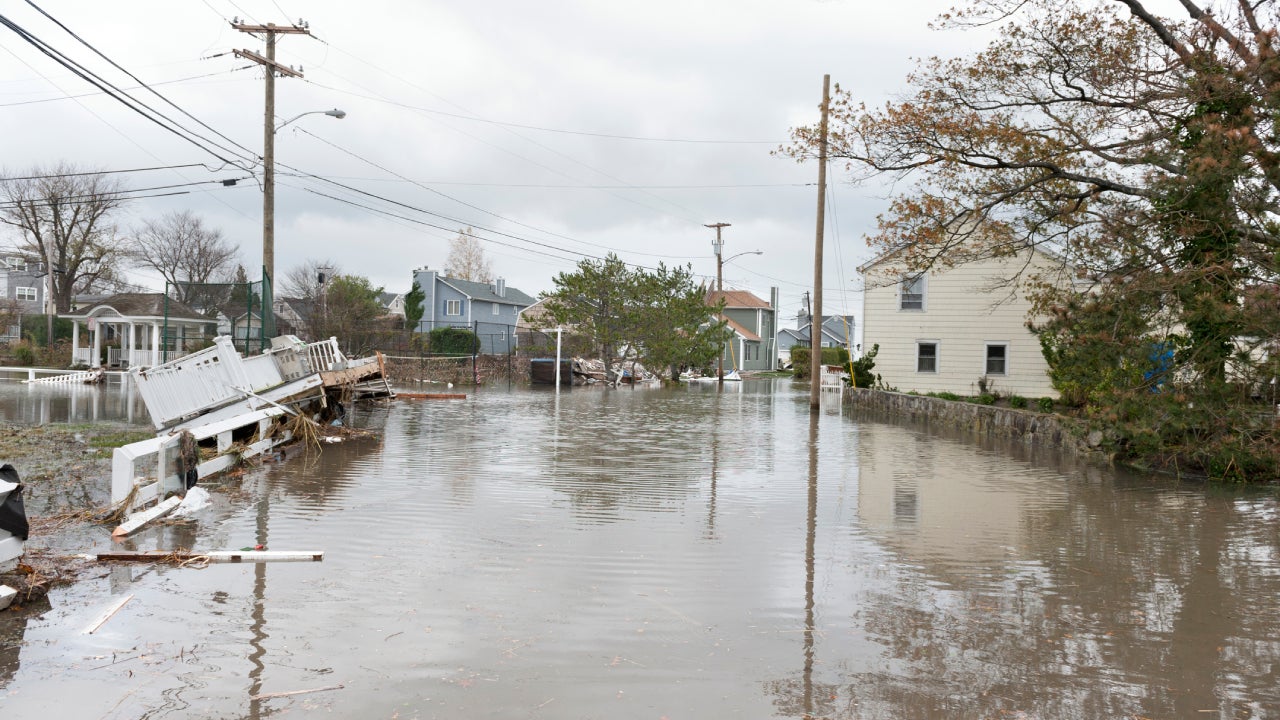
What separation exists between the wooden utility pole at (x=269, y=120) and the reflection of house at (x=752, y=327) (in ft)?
161

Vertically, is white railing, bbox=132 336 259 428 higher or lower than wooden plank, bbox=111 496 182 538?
higher

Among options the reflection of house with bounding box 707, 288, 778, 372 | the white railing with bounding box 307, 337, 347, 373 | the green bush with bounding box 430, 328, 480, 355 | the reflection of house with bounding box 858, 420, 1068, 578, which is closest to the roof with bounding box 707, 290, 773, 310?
the reflection of house with bounding box 707, 288, 778, 372

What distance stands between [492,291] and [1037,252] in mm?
45269

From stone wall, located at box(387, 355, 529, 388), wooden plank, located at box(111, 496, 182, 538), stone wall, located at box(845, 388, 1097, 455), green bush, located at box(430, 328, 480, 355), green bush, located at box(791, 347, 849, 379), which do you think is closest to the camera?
wooden plank, located at box(111, 496, 182, 538)

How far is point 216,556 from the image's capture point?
7094 millimetres

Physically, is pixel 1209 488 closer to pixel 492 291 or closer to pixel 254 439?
pixel 254 439

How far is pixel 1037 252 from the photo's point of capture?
28.3m

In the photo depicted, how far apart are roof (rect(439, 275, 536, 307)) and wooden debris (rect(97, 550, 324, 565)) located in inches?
2226

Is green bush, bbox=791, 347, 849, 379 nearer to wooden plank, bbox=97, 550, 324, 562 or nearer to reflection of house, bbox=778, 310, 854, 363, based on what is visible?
reflection of house, bbox=778, 310, 854, 363

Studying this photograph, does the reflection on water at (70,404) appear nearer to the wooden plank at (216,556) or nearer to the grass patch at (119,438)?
the grass patch at (119,438)

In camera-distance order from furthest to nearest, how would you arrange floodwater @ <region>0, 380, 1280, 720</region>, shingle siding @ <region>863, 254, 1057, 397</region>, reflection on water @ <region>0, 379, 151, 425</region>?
shingle siding @ <region>863, 254, 1057, 397</region> → reflection on water @ <region>0, 379, 151, 425</region> → floodwater @ <region>0, 380, 1280, 720</region>

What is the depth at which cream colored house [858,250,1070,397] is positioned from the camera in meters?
29.8

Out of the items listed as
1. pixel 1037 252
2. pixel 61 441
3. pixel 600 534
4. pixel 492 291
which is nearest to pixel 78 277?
pixel 492 291

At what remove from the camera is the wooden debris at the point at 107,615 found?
5.43 m
